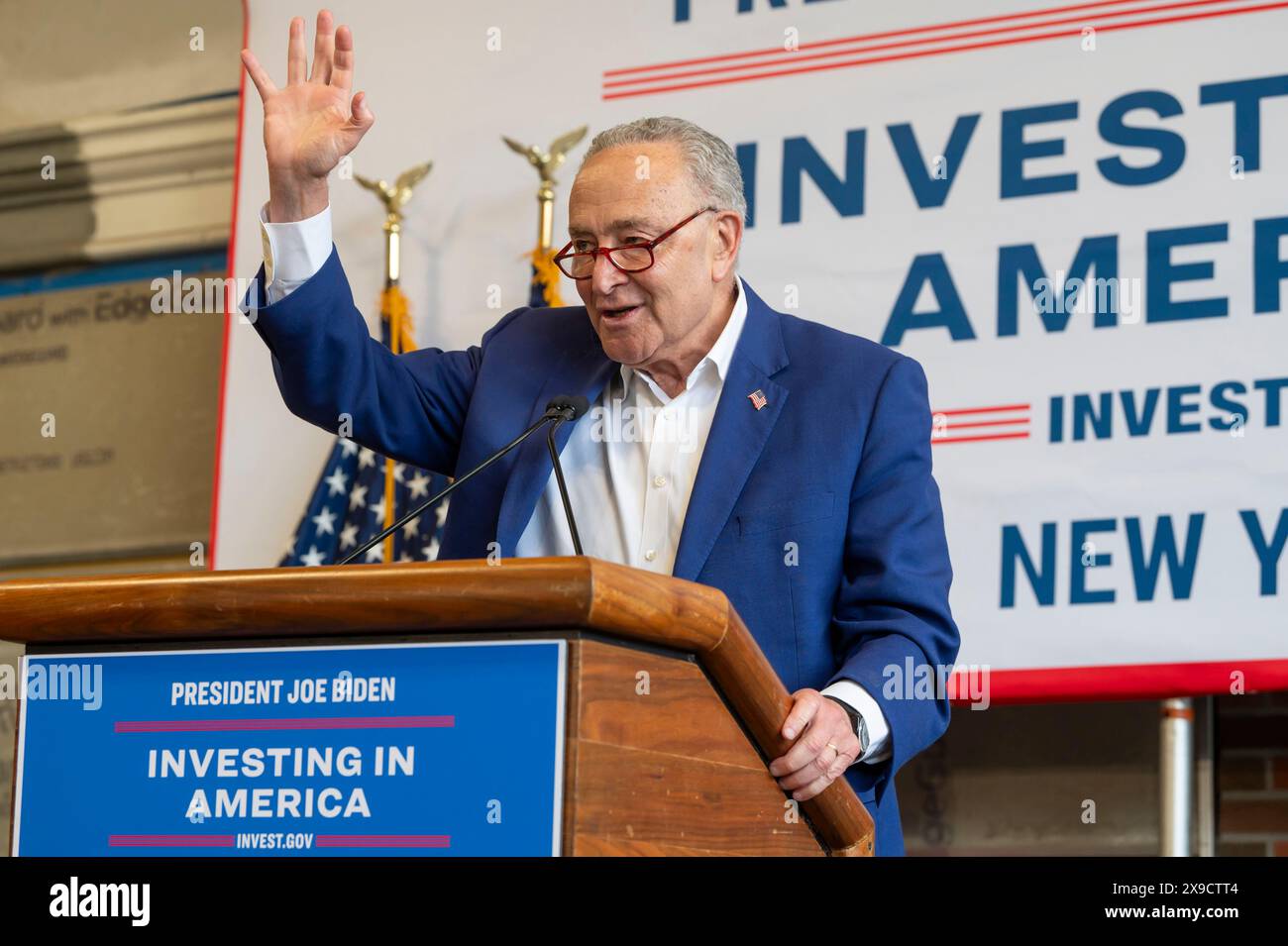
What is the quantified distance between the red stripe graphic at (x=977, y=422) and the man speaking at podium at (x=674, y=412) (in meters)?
1.29

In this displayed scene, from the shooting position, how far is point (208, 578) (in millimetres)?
1644

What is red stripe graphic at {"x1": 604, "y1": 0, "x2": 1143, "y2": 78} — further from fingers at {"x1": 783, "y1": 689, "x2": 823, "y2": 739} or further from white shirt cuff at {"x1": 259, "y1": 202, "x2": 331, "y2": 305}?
fingers at {"x1": 783, "y1": 689, "x2": 823, "y2": 739}

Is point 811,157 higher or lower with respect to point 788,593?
higher

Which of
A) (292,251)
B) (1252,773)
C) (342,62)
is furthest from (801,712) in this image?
(1252,773)

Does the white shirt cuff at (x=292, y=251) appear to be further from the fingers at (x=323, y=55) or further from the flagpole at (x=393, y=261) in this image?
the flagpole at (x=393, y=261)

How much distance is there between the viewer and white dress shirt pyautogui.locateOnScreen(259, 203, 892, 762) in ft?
7.33

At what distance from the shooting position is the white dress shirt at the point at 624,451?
7.33 ft

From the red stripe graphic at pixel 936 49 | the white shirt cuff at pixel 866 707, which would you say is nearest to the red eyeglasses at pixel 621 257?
the white shirt cuff at pixel 866 707

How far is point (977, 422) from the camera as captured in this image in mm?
3730

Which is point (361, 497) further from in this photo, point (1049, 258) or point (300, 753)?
point (300, 753)

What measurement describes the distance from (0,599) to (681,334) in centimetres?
102
